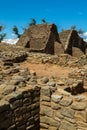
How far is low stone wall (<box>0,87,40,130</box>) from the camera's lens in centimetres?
557

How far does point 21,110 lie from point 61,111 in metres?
0.92

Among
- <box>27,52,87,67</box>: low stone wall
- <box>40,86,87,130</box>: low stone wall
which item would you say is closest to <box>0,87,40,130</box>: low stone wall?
<box>40,86,87,130</box>: low stone wall

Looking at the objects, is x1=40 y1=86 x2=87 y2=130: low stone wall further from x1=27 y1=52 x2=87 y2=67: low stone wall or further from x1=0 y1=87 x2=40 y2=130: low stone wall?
x1=27 y1=52 x2=87 y2=67: low stone wall

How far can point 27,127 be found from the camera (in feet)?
20.4

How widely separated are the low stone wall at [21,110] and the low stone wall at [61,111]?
0.17 meters

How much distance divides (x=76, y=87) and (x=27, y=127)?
3.25m

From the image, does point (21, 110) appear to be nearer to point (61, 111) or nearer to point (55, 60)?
point (61, 111)

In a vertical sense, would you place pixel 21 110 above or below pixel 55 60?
below

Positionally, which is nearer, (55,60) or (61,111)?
(61,111)

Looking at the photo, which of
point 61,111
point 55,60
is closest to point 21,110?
point 61,111

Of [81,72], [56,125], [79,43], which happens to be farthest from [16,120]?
[79,43]

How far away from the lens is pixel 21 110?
601 centimetres

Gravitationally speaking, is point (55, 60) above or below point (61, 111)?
above

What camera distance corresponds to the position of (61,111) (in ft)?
19.4
